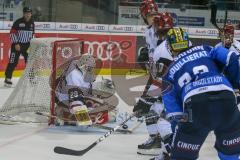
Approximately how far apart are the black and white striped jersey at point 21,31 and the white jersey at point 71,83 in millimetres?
2953

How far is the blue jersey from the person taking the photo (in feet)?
10.4

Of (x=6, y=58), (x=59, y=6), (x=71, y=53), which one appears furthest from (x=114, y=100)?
(x=59, y=6)

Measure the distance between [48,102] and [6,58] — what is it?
3256mm

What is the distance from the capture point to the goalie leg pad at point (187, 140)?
318cm

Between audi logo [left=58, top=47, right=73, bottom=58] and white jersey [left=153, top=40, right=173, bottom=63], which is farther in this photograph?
audi logo [left=58, top=47, right=73, bottom=58]

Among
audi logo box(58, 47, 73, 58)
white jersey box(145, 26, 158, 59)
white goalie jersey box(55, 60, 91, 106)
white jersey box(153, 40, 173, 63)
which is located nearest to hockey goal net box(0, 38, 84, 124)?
audi logo box(58, 47, 73, 58)

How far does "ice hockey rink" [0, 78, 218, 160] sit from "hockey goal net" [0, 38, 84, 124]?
24 cm

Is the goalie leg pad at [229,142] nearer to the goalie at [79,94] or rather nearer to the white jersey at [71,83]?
the goalie at [79,94]

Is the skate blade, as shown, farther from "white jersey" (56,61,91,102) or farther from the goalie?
"white jersey" (56,61,91,102)

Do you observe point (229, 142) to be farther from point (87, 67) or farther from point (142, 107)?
point (87, 67)

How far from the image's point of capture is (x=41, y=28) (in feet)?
31.2

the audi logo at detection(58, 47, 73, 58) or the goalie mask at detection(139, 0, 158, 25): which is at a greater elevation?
the goalie mask at detection(139, 0, 158, 25)

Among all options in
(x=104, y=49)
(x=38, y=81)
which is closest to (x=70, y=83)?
(x=38, y=81)

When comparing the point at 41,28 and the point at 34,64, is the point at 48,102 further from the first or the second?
the point at 41,28
